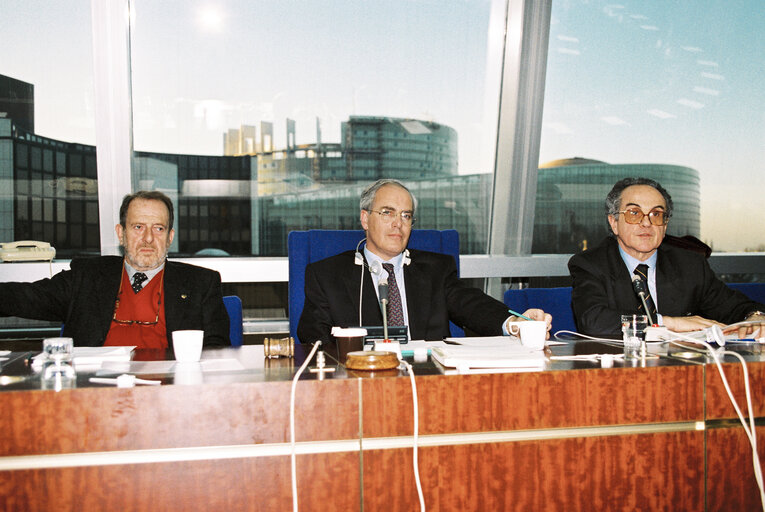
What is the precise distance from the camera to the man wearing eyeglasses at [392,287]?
2.59 meters

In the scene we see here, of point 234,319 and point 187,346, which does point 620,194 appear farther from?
point 187,346

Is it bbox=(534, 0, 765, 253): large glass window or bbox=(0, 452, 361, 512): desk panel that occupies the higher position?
bbox=(534, 0, 765, 253): large glass window

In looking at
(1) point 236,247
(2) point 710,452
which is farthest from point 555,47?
(2) point 710,452

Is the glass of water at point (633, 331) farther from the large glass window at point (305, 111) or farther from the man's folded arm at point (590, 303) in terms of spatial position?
the large glass window at point (305, 111)

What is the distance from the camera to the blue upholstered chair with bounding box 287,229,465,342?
2725 millimetres

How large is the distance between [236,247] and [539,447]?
2.93 meters

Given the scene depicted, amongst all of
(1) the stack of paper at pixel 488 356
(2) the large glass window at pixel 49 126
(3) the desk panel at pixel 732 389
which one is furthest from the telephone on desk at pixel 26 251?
(3) the desk panel at pixel 732 389

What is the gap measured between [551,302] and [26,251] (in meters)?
2.71

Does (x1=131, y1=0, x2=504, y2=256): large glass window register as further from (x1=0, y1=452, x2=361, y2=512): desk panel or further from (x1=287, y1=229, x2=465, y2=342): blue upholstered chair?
(x1=0, y1=452, x2=361, y2=512): desk panel

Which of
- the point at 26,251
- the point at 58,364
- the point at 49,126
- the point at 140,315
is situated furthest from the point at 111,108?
the point at 58,364

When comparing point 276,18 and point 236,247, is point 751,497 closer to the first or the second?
point 236,247

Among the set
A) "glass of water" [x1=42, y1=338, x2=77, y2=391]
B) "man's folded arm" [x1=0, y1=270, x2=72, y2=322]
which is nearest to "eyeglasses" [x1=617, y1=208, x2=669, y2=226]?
"glass of water" [x1=42, y1=338, x2=77, y2=391]

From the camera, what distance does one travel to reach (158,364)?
168 centimetres

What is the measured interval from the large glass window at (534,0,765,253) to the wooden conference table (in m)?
2.94
